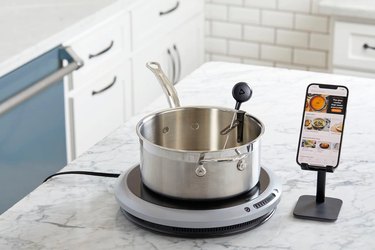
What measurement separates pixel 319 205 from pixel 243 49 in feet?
9.09

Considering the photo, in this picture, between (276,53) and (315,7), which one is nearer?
(315,7)

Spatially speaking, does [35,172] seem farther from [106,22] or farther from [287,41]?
[287,41]

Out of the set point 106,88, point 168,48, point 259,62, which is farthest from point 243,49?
point 106,88

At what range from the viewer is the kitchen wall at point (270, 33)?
453cm

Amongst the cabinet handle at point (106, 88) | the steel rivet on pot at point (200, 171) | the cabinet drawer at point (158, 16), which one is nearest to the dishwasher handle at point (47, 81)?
the cabinet handle at point (106, 88)

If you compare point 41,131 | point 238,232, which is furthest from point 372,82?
point 41,131

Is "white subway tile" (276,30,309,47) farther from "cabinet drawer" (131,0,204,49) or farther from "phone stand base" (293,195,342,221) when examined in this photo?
"phone stand base" (293,195,342,221)

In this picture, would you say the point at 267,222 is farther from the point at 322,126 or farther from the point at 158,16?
the point at 158,16

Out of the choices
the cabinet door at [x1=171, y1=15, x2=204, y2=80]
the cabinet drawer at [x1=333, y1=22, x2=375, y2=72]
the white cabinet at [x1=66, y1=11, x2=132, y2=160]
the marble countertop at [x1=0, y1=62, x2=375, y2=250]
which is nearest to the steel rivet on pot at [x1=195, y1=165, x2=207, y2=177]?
the marble countertop at [x1=0, y1=62, x2=375, y2=250]

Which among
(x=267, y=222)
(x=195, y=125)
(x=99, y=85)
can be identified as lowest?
(x=99, y=85)

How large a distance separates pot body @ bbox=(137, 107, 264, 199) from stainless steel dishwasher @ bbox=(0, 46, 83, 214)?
110 centimetres

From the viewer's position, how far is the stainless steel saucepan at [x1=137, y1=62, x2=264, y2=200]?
73.6 inches

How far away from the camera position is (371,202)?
204 cm

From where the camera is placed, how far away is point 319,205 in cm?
201
